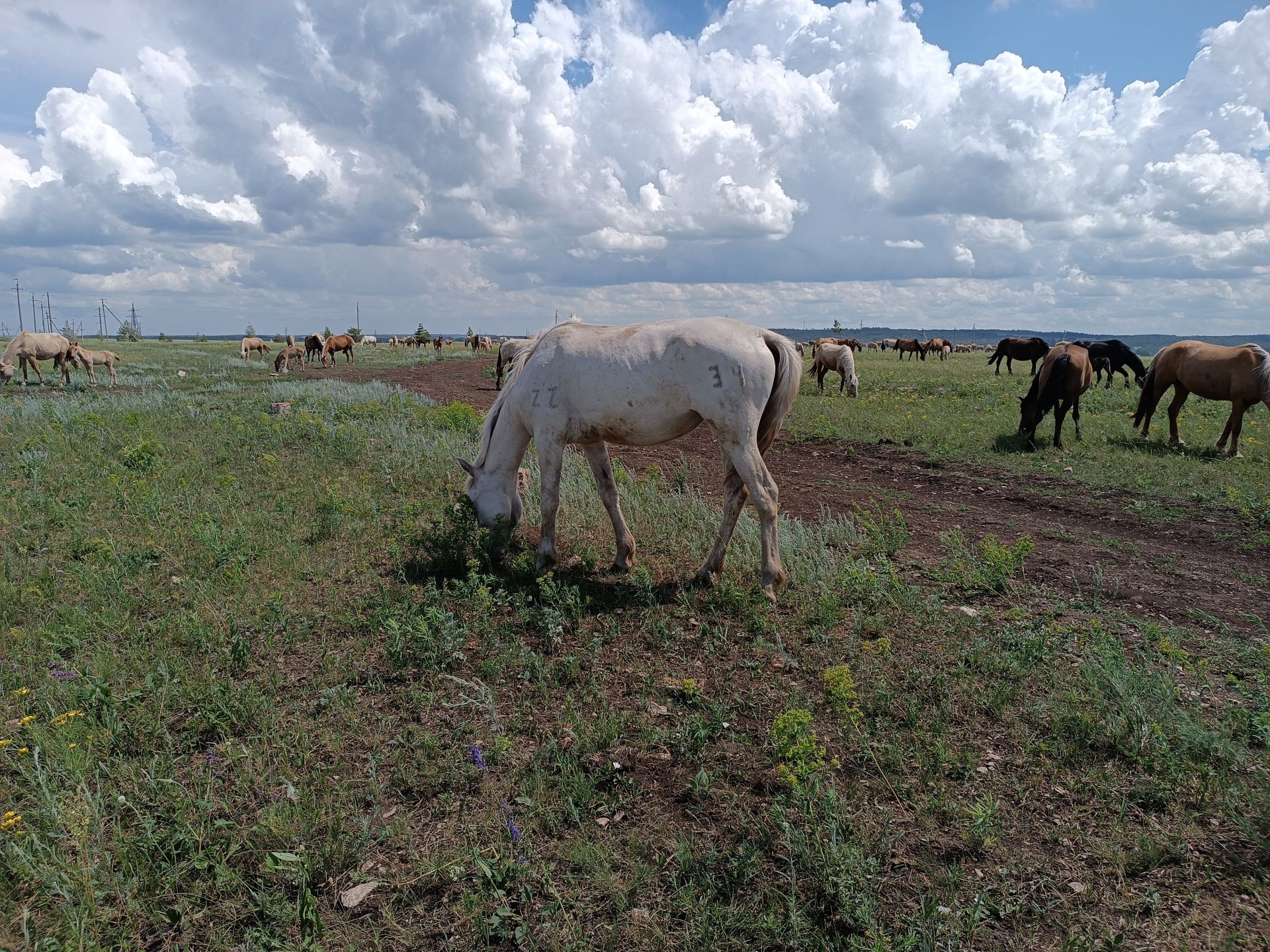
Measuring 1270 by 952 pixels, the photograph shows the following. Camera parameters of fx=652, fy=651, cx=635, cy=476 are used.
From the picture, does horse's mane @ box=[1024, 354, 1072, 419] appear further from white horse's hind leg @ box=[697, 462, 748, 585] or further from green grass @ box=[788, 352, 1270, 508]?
white horse's hind leg @ box=[697, 462, 748, 585]

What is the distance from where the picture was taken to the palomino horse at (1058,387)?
1261 cm

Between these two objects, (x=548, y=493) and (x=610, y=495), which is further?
(x=610, y=495)

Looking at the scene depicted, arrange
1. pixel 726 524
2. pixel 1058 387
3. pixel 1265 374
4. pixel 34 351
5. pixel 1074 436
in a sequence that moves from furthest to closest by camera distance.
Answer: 1. pixel 34 351
2. pixel 1074 436
3. pixel 1058 387
4. pixel 1265 374
5. pixel 726 524

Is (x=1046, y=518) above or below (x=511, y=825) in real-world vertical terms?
above

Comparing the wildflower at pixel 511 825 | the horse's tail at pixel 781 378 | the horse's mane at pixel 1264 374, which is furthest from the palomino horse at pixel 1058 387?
the wildflower at pixel 511 825

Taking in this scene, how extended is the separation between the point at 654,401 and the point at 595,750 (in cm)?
282

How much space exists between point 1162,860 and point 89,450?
1230cm

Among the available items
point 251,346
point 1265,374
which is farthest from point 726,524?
point 251,346

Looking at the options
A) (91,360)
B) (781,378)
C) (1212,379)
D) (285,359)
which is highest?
(285,359)

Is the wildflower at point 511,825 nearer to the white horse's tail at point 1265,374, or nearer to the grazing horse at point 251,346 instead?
the white horse's tail at point 1265,374

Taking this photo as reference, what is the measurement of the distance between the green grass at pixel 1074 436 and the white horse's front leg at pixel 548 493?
8.65 metres

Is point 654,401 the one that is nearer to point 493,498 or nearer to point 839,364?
point 493,498

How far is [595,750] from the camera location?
3623mm

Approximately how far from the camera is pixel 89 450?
9445 mm
